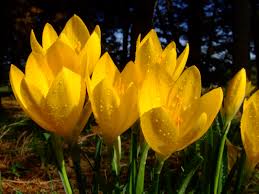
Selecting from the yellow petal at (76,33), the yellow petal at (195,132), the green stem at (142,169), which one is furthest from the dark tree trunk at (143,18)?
the yellow petal at (195,132)

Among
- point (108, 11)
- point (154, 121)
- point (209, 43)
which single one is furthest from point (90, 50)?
point (209, 43)

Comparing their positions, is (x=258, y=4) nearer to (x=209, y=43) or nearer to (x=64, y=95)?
(x=209, y=43)

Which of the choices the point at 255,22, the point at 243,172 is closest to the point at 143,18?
the point at 243,172

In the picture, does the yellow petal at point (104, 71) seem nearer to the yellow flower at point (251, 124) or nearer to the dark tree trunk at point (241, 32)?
the yellow flower at point (251, 124)

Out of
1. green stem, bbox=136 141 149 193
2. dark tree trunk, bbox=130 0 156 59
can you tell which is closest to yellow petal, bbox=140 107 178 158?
green stem, bbox=136 141 149 193

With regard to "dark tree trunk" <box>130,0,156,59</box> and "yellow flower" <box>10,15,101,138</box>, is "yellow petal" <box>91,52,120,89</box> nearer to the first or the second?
"yellow flower" <box>10,15,101,138</box>
